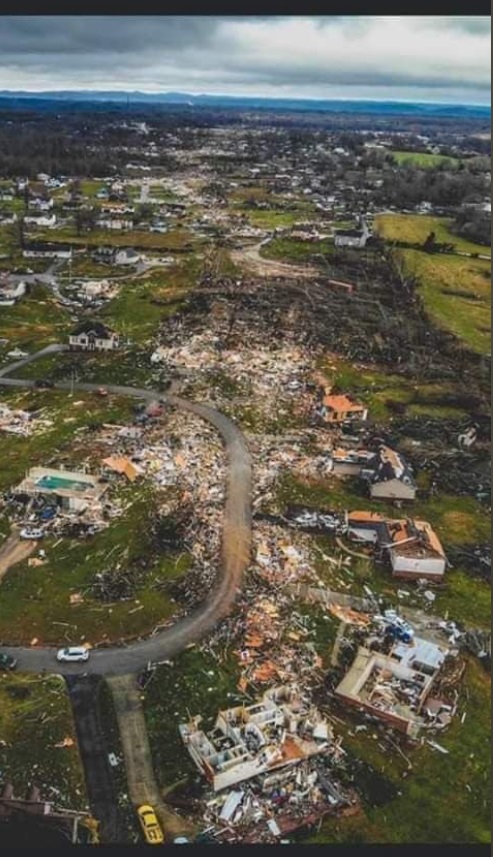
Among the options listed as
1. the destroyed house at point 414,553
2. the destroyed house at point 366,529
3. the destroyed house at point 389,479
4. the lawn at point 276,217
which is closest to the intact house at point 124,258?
the lawn at point 276,217

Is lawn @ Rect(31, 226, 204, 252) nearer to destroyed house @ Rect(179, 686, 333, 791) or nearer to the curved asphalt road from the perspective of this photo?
the curved asphalt road

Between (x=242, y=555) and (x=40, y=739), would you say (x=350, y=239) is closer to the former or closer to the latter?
(x=242, y=555)

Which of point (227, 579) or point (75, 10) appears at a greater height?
point (75, 10)

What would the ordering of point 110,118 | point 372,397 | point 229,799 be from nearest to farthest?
point 229,799 → point 372,397 → point 110,118

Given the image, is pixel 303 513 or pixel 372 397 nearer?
pixel 303 513

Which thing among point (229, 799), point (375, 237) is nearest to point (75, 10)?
point (229, 799)

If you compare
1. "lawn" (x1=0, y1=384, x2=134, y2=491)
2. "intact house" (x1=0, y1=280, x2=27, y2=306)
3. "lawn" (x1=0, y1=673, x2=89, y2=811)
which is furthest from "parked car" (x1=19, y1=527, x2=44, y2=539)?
"intact house" (x1=0, y1=280, x2=27, y2=306)

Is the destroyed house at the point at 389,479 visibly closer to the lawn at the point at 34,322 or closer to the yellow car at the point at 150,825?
the yellow car at the point at 150,825

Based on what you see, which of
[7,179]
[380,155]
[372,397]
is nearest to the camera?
[372,397]

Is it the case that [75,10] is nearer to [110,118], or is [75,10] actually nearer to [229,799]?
[229,799]
